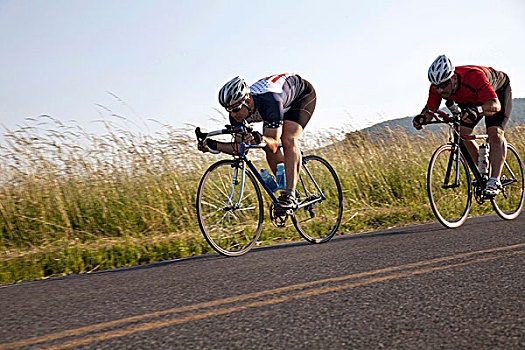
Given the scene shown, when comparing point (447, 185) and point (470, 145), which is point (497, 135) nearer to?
point (470, 145)

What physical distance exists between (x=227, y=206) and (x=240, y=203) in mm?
175

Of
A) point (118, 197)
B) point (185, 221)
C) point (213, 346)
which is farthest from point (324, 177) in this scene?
point (213, 346)

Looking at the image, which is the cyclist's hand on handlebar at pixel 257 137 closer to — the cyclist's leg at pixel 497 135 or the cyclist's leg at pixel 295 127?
the cyclist's leg at pixel 295 127

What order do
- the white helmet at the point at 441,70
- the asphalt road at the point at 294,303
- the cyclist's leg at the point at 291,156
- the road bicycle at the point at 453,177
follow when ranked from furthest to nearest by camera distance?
the road bicycle at the point at 453,177
the white helmet at the point at 441,70
the cyclist's leg at the point at 291,156
the asphalt road at the point at 294,303

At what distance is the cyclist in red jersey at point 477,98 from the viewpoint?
6.36 metres

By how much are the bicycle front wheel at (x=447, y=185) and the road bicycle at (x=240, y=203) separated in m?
1.48

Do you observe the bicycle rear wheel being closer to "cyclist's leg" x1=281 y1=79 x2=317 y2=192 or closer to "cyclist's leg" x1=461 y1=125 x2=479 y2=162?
"cyclist's leg" x1=461 y1=125 x2=479 y2=162

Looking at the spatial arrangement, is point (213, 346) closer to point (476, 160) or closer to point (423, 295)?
point (423, 295)

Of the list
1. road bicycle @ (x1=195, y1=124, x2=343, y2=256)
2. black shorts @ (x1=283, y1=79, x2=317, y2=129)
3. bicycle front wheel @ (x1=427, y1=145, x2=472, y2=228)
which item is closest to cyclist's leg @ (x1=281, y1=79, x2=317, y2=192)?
black shorts @ (x1=283, y1=79, x2=317, y2=129)

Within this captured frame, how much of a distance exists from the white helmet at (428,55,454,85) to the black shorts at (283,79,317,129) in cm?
154

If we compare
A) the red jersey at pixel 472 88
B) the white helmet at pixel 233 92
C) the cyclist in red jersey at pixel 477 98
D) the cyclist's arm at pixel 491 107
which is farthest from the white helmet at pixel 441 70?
the white helmet at pixel 233 92

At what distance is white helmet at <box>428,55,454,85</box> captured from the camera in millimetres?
6289

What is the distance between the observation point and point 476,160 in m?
6.92

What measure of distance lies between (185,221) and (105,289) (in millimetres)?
3168
